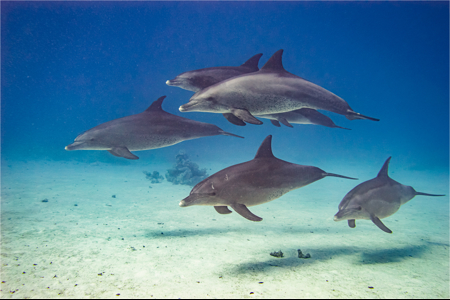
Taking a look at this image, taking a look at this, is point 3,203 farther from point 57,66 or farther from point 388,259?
point 57,66

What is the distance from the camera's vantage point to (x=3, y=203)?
7.34 metres

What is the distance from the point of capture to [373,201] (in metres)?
4.26

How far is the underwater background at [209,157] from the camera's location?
3.33 meters

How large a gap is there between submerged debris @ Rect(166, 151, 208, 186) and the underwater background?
1539 millimetres

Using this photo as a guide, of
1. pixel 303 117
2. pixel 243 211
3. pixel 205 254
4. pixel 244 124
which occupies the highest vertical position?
pixel 303 117

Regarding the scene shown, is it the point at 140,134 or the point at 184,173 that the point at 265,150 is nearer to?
the point at 140,134

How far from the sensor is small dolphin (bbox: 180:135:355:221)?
3.26m

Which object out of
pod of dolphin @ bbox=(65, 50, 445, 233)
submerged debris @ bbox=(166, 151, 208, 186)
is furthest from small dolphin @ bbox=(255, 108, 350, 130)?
submerged debris @ bbox=(166, 151, 208, 186)

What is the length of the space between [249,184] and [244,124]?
100 cm

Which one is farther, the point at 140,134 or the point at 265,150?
the point at 140,134

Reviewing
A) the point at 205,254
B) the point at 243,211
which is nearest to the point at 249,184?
the point at 243,211

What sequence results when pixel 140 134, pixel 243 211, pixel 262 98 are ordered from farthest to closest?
1. pixel 140 134
2. pixel 243 211
3. pixel 262 98

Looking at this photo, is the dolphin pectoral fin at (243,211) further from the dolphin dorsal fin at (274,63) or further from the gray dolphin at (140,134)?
the dolphin dorsal fin at (274,63)

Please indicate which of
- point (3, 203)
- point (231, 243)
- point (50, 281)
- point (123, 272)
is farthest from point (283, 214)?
point (3, 203)
